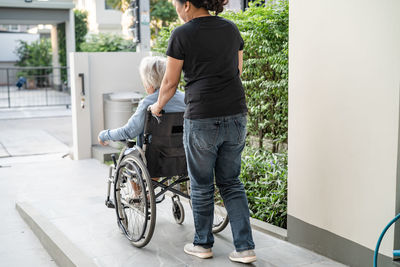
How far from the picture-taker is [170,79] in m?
3.18

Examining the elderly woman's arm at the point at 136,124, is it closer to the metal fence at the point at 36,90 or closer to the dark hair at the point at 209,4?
the dark hair at the point at 209,4

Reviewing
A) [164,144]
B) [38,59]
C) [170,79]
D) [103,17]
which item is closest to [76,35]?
[38,59]

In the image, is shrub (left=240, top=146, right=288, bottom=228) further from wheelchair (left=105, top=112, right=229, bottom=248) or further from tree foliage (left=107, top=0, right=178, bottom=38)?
tree foliage (left=107, top=0, right=178, bottom=38)

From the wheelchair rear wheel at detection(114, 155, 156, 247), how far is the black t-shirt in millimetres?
618

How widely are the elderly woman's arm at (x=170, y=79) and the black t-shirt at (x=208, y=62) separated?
1.6 inches

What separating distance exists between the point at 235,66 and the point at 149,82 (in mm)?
856

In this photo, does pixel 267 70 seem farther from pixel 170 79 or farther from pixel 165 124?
pixel 170 79

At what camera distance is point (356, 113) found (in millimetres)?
3043

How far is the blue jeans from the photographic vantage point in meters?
3.12

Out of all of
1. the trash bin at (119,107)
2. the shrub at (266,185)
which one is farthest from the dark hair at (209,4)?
the trash bin at (119,107)

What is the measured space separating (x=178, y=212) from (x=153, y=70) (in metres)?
1.24

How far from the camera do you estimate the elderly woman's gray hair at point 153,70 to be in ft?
12.3

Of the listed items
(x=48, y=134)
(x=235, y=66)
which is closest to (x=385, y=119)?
(x=235, y=66)

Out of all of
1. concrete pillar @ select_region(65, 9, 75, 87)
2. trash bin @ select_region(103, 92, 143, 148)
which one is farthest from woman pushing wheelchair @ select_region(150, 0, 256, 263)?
concrete pillar @ select_region(65, 9, 75, 87)
